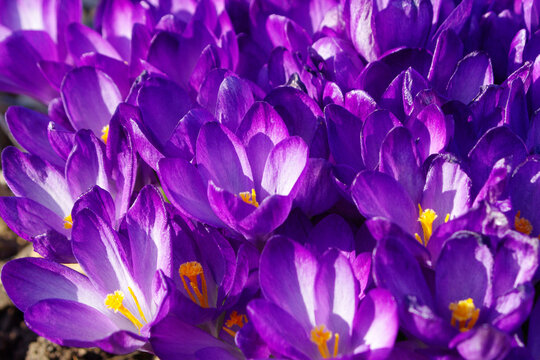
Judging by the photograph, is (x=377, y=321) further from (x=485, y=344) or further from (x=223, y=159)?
(x=223, y=159)

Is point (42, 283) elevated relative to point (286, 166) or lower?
lower

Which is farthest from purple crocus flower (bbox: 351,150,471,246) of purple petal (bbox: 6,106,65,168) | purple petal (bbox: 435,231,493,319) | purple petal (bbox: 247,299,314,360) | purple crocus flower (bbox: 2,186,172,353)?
purple petal (bbox: 6,106,65,168)

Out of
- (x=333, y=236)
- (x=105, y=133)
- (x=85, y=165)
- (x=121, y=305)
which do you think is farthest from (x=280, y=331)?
(x=105, y=133)

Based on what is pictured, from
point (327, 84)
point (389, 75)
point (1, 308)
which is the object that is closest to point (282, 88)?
point (327, 84)

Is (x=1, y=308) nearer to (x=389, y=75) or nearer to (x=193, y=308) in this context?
(x=193, y=308)

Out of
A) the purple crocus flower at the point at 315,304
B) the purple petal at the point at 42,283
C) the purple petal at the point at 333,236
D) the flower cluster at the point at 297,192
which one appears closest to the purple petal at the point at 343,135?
the flower cluster at the point at 297,192

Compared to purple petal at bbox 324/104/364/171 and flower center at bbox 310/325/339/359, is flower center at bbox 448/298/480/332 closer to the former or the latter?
flower center at bbox 310/325/339/359
